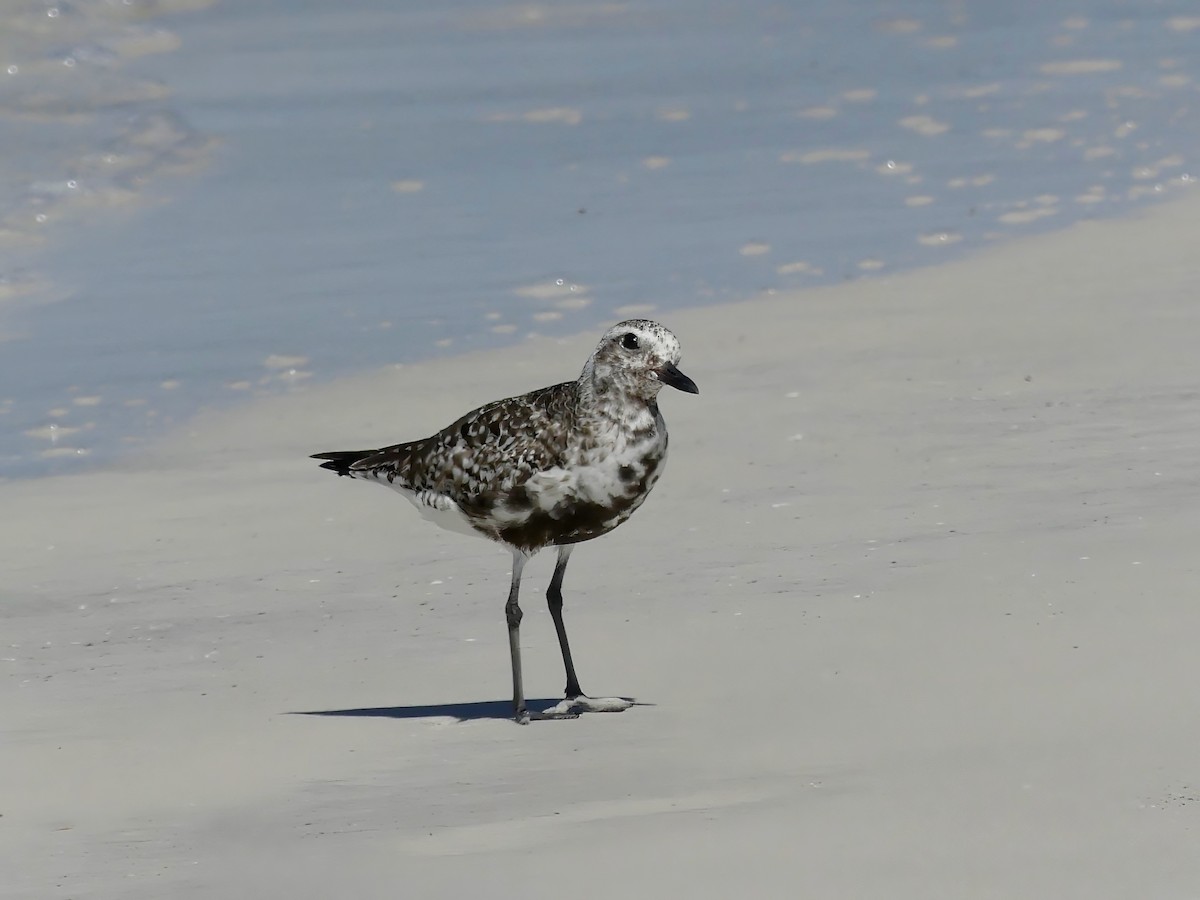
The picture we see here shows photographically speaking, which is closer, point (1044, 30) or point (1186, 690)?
point (1186, 690)

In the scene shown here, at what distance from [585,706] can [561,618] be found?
503 millimetres

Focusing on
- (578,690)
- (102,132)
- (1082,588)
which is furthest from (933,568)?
(102,132)

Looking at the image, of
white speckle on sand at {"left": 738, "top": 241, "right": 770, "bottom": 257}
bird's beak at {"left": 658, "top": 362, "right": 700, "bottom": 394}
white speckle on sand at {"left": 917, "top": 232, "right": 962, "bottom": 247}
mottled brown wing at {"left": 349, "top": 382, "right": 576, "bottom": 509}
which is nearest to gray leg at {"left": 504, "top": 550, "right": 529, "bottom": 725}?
mottled brown wing at {"left": 349, "top": 382, "right": 576, "bottom": 509}

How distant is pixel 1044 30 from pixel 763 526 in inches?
617

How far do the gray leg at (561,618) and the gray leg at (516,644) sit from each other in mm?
159

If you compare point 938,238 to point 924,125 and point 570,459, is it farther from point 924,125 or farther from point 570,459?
point 570,459

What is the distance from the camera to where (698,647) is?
381 inches

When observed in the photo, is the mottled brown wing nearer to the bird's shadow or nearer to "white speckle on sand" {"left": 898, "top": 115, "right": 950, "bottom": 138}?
the bird's shadow

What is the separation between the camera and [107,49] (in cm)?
2572

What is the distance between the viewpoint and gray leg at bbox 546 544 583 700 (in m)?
9.30

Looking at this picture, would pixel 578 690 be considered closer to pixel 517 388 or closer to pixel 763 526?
pixel 763 526

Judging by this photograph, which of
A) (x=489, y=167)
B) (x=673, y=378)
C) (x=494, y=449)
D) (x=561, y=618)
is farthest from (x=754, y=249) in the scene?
(x=673, y=378)

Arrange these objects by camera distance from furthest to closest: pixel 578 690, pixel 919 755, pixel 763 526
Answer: pixel 763 526 < pixel 578 690 < pixel 919 755

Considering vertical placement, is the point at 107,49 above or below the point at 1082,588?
above
